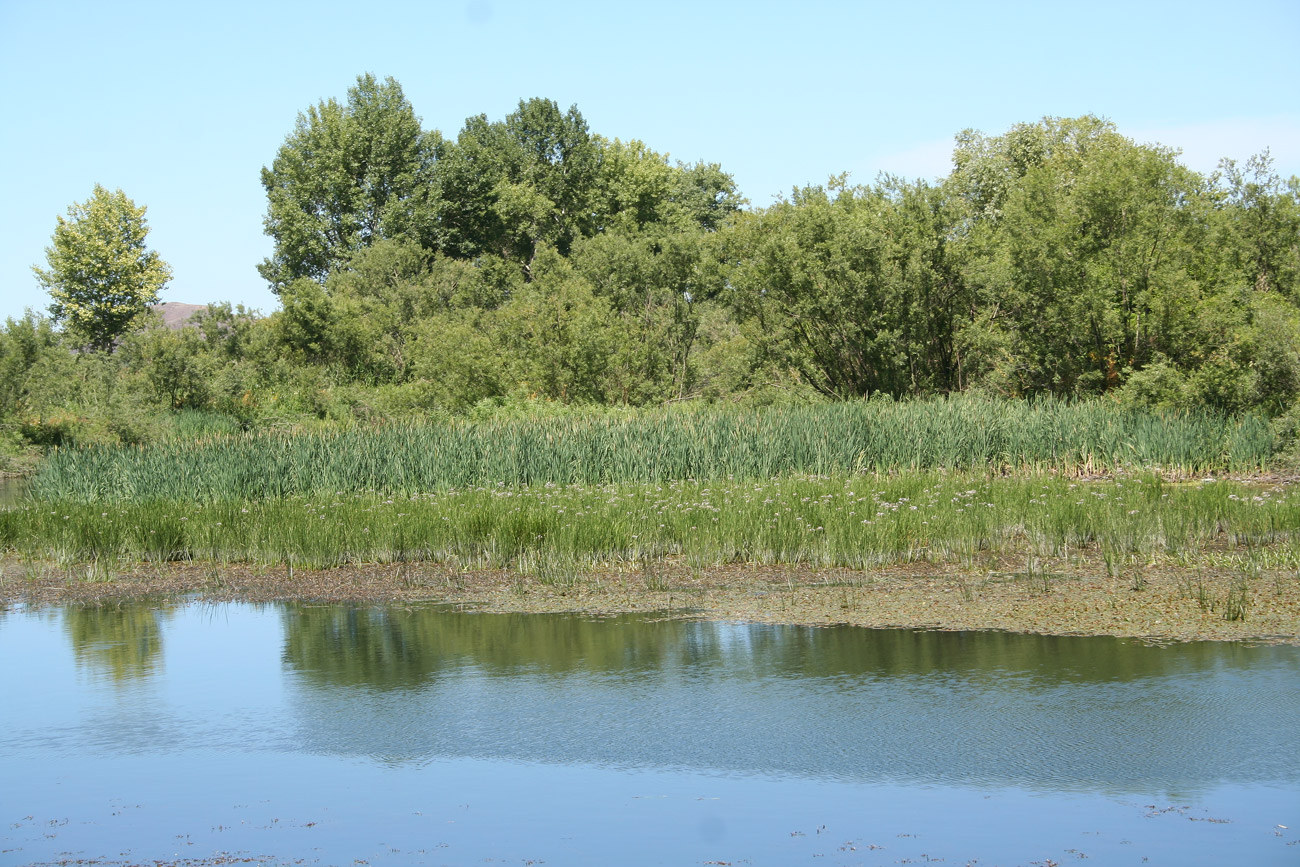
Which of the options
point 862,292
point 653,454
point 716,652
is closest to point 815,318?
point 862,292

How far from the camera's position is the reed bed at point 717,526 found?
12.2 meters

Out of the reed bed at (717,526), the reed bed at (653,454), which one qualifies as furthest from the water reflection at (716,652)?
the reed bed at (653,454)

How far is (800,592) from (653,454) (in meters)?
6.46

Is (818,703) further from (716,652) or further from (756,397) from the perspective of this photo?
(756,397)

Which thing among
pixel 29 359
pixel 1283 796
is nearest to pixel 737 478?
pixel 1283 796

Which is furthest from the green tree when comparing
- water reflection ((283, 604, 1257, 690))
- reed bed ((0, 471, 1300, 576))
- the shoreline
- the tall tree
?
the tall tree

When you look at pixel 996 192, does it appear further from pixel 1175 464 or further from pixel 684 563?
pixel 684 563

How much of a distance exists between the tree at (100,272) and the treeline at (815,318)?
6.35m

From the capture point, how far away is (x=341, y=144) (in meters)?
51.5

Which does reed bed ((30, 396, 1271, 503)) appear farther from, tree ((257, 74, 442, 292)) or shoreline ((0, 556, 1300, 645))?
tree ((257, 74, 442, 292))

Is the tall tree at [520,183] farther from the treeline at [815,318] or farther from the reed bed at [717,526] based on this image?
the reed bed at [717,526]

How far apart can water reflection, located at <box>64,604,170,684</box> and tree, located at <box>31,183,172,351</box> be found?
40.7m

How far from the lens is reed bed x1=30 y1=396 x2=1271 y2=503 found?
17.1 m

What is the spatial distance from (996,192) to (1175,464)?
2385 cm
